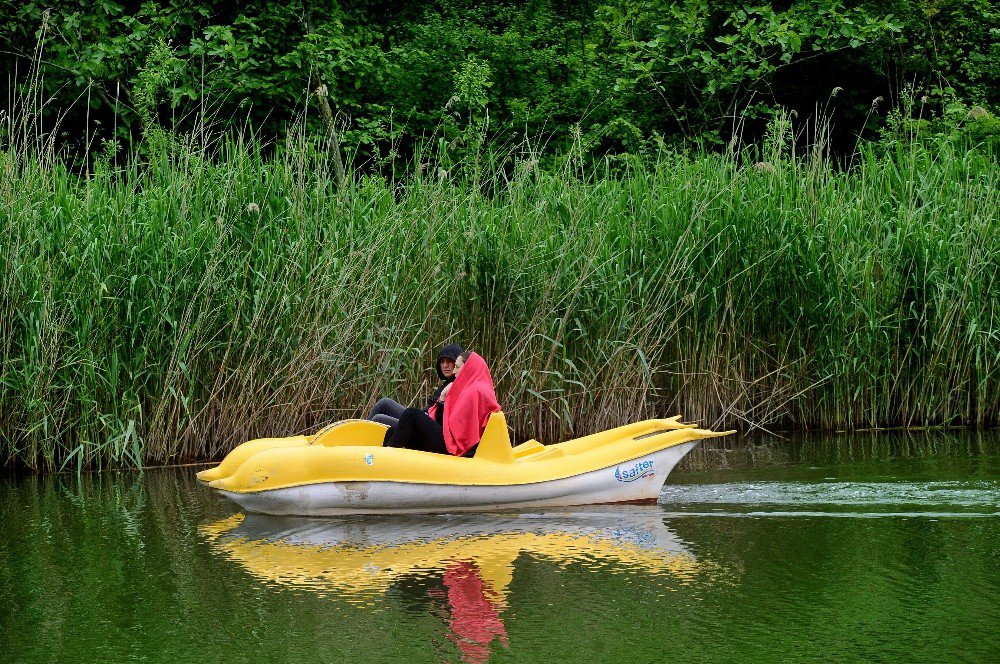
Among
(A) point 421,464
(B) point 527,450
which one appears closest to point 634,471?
(B) point 527,450

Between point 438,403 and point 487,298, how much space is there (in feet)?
5.50

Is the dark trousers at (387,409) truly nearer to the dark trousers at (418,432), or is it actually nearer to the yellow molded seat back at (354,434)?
the yellow molded seat back at (354,434)

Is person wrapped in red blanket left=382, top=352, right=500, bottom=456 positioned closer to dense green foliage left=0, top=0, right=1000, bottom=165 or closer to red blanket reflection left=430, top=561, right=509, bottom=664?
red blanket reflection left=430, top=561, right=509, bottom=664

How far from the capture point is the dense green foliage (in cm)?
1350

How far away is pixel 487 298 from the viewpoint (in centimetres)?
898

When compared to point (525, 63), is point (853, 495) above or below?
below

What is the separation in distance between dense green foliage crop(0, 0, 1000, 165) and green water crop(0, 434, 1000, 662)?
6.67 m

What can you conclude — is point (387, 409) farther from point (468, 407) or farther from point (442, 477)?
point (442, 477)

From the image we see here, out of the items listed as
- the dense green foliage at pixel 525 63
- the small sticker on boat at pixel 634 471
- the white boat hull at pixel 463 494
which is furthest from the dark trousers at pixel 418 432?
the dense green foliage at pixel 525 63

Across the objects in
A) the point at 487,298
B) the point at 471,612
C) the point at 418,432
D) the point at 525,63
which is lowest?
the point at 471,612

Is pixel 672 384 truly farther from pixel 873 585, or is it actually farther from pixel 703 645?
pixel 703 645

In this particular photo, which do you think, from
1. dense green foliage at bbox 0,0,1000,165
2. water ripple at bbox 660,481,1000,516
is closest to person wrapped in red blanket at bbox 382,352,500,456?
water ripple at bbox 660,481,1000,516

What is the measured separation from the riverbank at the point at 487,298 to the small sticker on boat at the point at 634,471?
5.82 feet

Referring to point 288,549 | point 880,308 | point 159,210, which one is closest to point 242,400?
point 159,210
